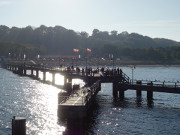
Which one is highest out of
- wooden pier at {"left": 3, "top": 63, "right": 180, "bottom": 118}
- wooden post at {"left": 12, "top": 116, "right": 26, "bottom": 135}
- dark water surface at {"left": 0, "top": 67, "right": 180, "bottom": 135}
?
wooden pier at {"left": 3, "top": 63, "right": 180, "bottom": 118}

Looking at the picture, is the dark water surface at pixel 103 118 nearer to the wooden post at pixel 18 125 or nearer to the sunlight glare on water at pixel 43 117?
the sunlight glare on water at pixel 43 117

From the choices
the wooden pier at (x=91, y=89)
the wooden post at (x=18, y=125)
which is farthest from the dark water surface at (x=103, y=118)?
the wooden post at (x=18, y=125)

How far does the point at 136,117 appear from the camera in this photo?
4531cm

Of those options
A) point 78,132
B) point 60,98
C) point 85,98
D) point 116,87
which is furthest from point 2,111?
point 116,87

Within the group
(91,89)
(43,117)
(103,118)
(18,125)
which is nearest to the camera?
(18,125)

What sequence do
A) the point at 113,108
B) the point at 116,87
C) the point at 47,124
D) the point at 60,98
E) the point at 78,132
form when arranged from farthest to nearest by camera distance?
the point at 116,87
the point at 113,108
the point at 60,98
the point at 47,124
the point at 78,132

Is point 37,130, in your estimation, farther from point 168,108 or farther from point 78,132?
point 168,108

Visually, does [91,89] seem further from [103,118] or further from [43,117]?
[43,117]

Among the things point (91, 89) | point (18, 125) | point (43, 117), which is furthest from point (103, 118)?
point (18, 125)

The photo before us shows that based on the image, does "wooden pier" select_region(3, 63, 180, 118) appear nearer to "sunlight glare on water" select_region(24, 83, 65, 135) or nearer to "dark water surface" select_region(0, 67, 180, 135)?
"dark water surface" select_region(0, 67, 180, 135)

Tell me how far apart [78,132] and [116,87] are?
96.3 ft

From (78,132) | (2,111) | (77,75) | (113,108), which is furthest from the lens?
(77,75)

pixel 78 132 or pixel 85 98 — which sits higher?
pixel 85 98

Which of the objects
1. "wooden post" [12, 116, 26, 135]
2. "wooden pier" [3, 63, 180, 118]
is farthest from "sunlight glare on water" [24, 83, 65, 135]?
"wooden post" [12, 116, 26, 135]
